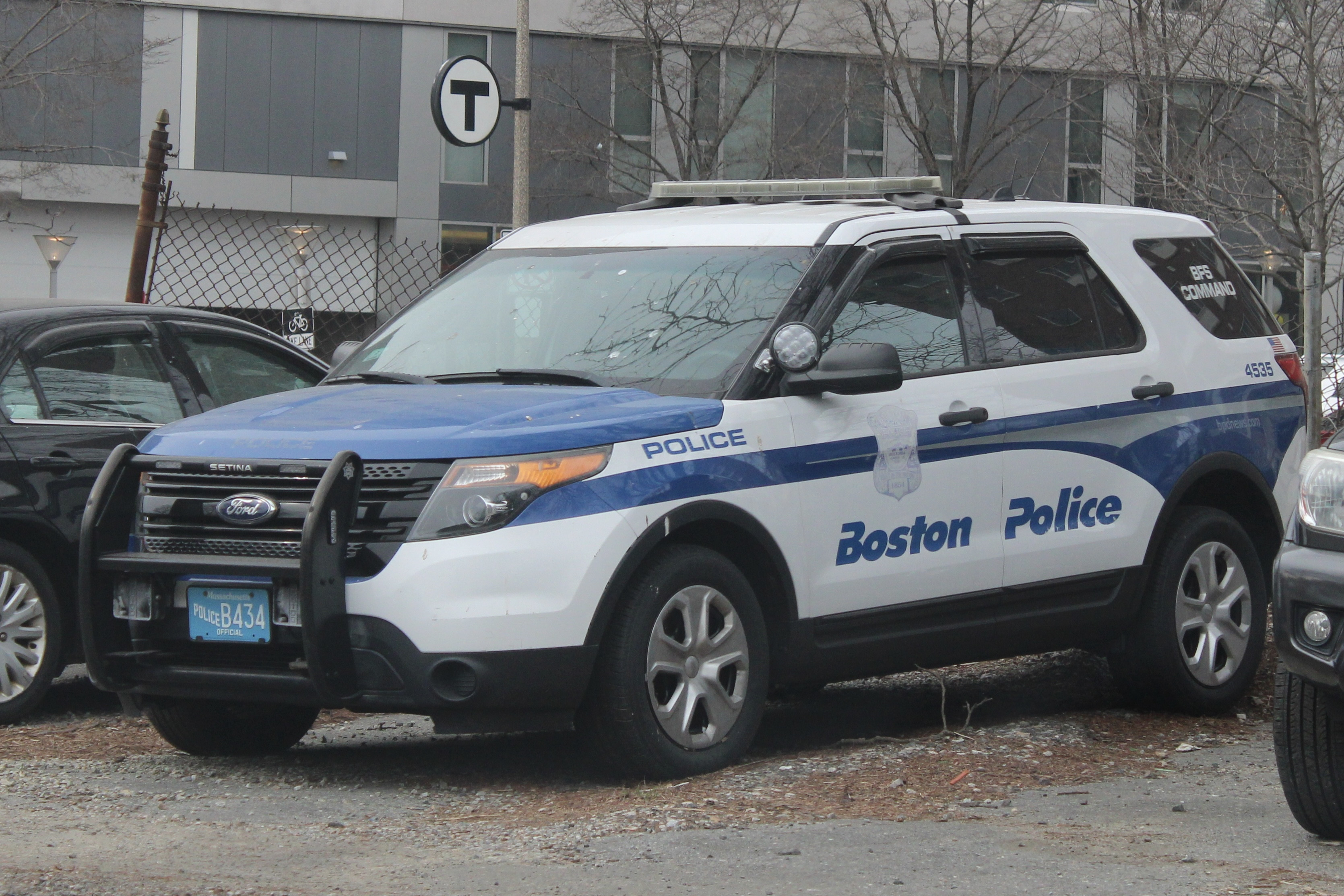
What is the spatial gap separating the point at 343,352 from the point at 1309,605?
390 centimetres

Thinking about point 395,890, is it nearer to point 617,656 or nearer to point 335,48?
point 617,656

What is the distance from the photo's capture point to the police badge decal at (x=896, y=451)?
254 inches

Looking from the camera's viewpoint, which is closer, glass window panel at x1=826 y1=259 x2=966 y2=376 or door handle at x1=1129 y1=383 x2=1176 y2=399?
glass window panel at x1=826 y1=259 x2=966 y2=376

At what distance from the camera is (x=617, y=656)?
5.68 meters

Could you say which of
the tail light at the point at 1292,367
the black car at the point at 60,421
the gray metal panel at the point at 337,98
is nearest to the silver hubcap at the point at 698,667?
the black car at the point at 60,421

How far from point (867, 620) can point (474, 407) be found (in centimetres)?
163

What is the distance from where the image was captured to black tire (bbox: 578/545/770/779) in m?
5.70

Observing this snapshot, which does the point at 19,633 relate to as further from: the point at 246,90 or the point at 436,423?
the point at 246,90

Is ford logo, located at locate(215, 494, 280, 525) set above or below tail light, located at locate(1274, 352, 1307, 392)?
below

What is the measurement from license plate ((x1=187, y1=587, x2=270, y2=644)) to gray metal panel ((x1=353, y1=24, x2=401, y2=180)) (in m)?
35.2

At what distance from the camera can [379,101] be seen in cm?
3991

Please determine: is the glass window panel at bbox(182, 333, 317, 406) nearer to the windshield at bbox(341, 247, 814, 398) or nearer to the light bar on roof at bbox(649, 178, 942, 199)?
the windshield at bbox(341, 247, 814, 398)

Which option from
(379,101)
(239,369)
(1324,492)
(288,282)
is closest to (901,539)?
(1324,492)

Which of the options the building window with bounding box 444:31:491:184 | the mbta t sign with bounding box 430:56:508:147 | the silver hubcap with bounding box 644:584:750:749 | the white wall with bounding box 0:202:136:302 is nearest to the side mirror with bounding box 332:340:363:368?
the silver hubcap with bounding box 644:584:750:749
